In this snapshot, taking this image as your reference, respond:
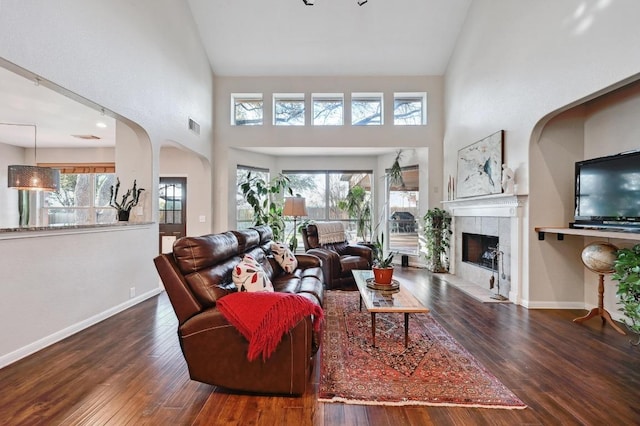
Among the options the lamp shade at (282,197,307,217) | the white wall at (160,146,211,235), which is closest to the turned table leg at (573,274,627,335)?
the lamp shade at (282,197,307,217)

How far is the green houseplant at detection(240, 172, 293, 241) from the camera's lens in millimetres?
6578

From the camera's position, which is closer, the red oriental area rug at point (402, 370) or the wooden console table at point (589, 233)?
the red oriental area rug at point (402, 370)

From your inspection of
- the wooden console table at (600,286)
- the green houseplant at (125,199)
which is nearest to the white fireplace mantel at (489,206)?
the wooden console table at (600,286)

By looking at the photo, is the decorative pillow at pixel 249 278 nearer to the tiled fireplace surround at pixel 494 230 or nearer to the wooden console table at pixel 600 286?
the wooden console table at pixel 600 286

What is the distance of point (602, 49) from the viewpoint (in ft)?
8.97

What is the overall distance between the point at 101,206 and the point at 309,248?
5.02 m

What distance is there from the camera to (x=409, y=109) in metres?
6.54

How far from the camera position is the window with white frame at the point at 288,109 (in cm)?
654

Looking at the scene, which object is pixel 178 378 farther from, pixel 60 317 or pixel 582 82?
pixel 582 82

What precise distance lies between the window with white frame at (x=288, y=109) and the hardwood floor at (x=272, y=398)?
465 cm

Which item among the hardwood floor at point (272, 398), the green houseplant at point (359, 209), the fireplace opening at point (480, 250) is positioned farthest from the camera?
the green houseplant at point (359, 209)

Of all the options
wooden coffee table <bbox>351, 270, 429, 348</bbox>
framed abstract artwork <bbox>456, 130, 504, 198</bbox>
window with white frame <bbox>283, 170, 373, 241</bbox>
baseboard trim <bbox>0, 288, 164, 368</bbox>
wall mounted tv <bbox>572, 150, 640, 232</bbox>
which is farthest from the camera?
window with white frame <bbox>283, 170, 373, 241</bbox>

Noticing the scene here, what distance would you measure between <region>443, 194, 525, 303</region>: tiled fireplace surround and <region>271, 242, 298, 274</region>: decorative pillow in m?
2.86

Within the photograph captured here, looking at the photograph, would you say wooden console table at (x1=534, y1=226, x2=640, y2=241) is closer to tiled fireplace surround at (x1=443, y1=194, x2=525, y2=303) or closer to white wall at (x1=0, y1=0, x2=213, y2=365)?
tiled fireplace surround at (x1=443, y1=194, x2=525, y2=303)
